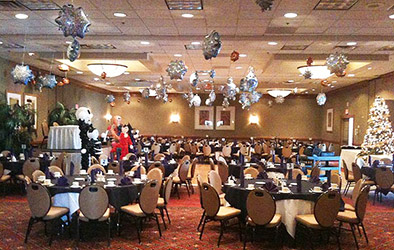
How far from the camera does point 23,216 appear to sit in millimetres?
7262

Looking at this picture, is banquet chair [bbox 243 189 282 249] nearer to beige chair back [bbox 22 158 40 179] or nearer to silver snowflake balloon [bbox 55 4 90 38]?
silver snowflake balloon [bbox 55 4 90 38]

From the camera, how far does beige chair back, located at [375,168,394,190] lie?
8890 mm

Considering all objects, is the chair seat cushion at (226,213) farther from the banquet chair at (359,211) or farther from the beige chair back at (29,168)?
the beige chair back at (29,168)

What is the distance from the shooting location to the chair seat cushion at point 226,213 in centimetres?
586

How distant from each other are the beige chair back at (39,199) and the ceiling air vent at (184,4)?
354 centimetres

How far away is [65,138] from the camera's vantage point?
11977mm

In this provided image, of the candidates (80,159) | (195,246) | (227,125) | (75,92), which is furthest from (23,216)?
(227,125)

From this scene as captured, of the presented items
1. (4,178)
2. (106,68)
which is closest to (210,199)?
(4,178)

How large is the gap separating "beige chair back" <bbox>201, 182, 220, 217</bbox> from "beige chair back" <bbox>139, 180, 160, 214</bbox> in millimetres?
712

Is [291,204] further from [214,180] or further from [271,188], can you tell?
[214,180]

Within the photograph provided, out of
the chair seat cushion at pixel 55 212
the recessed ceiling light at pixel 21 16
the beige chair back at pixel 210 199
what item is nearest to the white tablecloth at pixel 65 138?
the recessed ceiling light at pixel 21 16

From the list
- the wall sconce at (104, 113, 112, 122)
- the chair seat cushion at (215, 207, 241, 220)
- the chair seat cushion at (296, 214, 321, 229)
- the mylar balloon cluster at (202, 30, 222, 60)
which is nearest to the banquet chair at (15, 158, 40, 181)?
the chair seat cushion at (215, 207, 241, 220)

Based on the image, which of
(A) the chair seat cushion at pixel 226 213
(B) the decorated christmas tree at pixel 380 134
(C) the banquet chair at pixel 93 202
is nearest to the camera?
(C) the banquet chair at pixel 93 202

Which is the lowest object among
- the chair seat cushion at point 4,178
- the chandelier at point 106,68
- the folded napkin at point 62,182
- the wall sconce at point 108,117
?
the chair seat cushion at point 4,178
